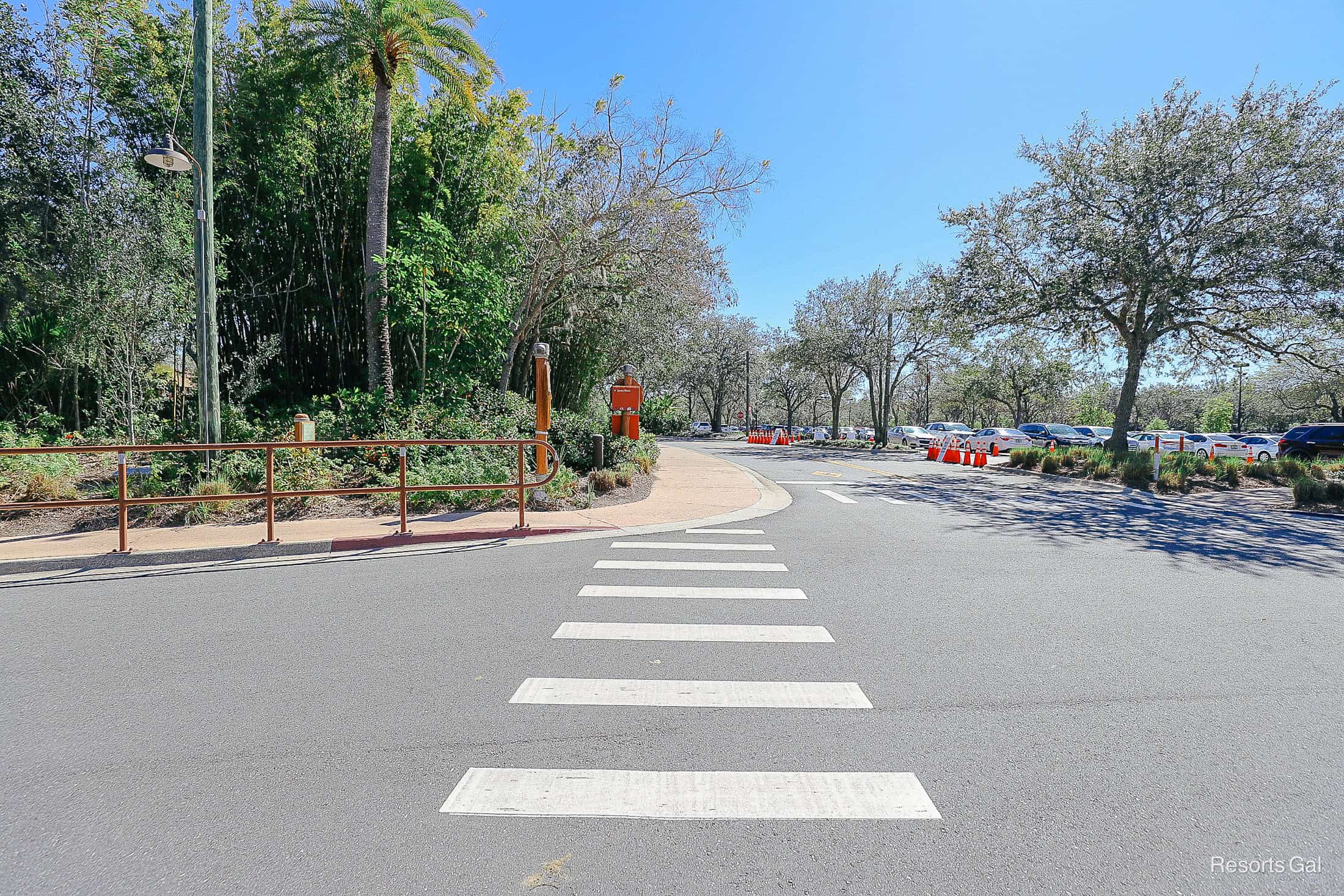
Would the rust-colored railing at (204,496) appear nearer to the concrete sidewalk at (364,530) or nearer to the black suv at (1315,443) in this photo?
the concrete sidewalk at (364,530)

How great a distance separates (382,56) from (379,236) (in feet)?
11.9

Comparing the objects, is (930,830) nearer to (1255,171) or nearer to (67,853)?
(67,853)

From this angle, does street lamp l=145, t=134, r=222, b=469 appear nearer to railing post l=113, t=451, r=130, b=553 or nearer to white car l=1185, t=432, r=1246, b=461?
railing post l=113, t=451, r=130, b=553

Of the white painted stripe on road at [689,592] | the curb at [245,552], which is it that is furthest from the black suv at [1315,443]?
the curb at [245,552]

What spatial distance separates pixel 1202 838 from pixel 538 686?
3.24m

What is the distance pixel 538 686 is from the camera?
387cm

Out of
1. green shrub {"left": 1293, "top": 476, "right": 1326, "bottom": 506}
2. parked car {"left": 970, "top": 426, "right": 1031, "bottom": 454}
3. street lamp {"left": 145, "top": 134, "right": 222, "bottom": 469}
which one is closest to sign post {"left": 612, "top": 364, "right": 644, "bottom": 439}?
street lamp {"left": 145, "top": 134, "right": 222, "bottom": 469}

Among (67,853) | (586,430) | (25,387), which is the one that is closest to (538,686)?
(67,853)

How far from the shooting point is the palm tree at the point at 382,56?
1290 cm

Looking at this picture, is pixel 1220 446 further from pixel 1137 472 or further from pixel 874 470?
pixel 874 470

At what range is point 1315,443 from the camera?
22.6 metres

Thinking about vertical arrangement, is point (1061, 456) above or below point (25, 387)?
below

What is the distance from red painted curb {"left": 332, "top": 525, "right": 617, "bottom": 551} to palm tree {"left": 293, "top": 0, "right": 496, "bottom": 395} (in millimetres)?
6718

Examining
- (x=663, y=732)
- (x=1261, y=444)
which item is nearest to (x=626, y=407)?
(x=663, y=732)
